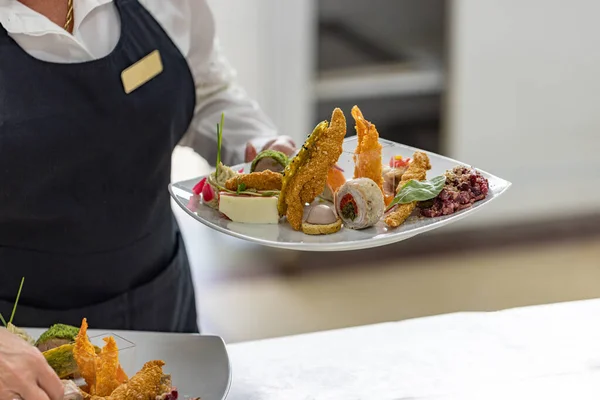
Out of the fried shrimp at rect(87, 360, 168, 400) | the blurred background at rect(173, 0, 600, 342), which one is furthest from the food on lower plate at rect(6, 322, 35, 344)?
the blurred background at rect(173, 0, 600, 342)

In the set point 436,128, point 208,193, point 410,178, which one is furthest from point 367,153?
point 436,128

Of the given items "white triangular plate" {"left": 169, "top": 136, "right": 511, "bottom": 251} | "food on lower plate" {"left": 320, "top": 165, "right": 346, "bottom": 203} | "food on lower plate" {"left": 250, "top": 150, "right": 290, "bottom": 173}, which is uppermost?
"food on lower plate" {"left": 250, "top": 150, "right": 290, "bottom": 173}

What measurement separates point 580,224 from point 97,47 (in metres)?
2.40

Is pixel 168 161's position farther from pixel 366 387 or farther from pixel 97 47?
pixel 366 387

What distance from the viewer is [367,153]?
1.08m

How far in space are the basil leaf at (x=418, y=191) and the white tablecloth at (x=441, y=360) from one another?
225mm

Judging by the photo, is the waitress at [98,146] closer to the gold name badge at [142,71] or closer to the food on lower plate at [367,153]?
the gold name badge at [142,71]

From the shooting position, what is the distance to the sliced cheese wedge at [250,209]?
41.1 inches

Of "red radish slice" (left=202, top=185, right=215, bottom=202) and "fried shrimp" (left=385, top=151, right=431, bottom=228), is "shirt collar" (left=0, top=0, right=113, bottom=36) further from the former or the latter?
"fried shrimp" (left=385, top=151, right=431, bottom=228)

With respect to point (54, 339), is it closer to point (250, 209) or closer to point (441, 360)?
point (250, 209)

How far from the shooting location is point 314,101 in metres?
2.92

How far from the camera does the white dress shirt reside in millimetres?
1211

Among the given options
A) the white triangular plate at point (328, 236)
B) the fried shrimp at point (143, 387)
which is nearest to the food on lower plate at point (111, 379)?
the fried shrimp at point (143, 387)

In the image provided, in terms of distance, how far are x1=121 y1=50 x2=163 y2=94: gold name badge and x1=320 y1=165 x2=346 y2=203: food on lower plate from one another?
0.36 meters
